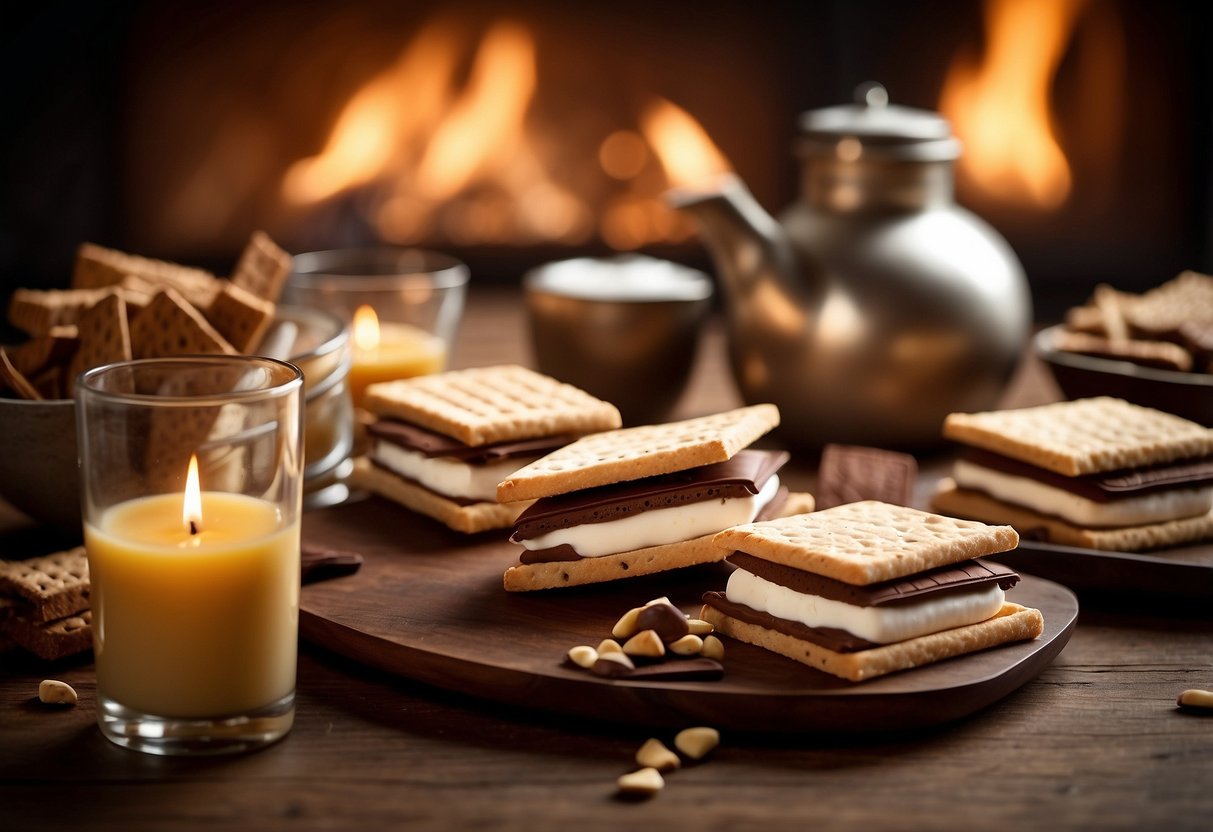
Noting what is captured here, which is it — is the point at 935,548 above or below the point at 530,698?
above

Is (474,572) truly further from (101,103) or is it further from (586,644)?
(101,103)

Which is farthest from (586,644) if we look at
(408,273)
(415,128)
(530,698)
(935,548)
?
(415,128)

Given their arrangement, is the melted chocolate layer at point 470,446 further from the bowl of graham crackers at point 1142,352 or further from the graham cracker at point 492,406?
the bowl of graham crackers at point 1142,352

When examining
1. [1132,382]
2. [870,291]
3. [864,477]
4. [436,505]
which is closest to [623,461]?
[436,505]

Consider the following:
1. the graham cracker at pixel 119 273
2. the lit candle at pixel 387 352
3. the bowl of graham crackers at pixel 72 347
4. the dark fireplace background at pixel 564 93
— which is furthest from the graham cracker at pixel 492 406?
the dark fireplace background at pixel 564 93

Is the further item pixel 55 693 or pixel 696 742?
pixel 55 693

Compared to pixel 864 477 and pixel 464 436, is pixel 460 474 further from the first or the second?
pixel 864 477
